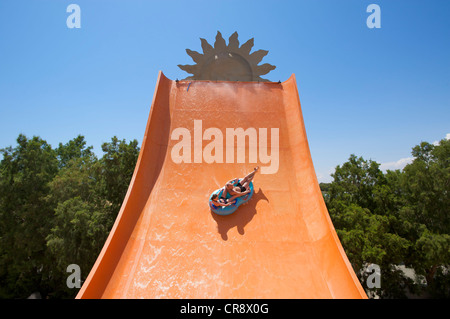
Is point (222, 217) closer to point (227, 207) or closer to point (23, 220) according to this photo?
point (227, 207)

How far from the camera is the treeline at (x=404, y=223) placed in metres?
11.1

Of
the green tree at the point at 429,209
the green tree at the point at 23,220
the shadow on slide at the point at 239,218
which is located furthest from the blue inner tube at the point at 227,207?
the green tree at the point at 23,220

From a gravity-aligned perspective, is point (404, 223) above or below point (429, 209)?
below

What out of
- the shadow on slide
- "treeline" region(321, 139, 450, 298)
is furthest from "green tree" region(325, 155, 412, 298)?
the shadow on slide

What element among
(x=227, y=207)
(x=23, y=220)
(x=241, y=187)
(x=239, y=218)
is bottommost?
(x=239, y=218)

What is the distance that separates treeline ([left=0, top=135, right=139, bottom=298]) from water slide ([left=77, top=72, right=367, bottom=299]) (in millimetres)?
6568

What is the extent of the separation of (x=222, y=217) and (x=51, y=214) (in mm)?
11937

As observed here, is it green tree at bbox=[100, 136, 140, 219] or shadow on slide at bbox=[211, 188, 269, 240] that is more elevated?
green tree at bbox=[100, 136, 140, 219]

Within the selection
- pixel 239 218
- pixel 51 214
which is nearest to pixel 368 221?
pixel 239 218

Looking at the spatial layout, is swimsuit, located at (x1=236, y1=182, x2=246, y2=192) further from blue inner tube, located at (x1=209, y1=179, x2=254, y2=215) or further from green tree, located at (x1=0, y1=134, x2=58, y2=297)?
green tree, located at (x1=0, y1=134, x2=58, y2=297)

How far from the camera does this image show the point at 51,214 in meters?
13.3

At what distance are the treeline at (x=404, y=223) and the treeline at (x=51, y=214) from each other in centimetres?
1214

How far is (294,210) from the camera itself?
6582 mm

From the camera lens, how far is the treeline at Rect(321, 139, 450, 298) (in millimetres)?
11055
